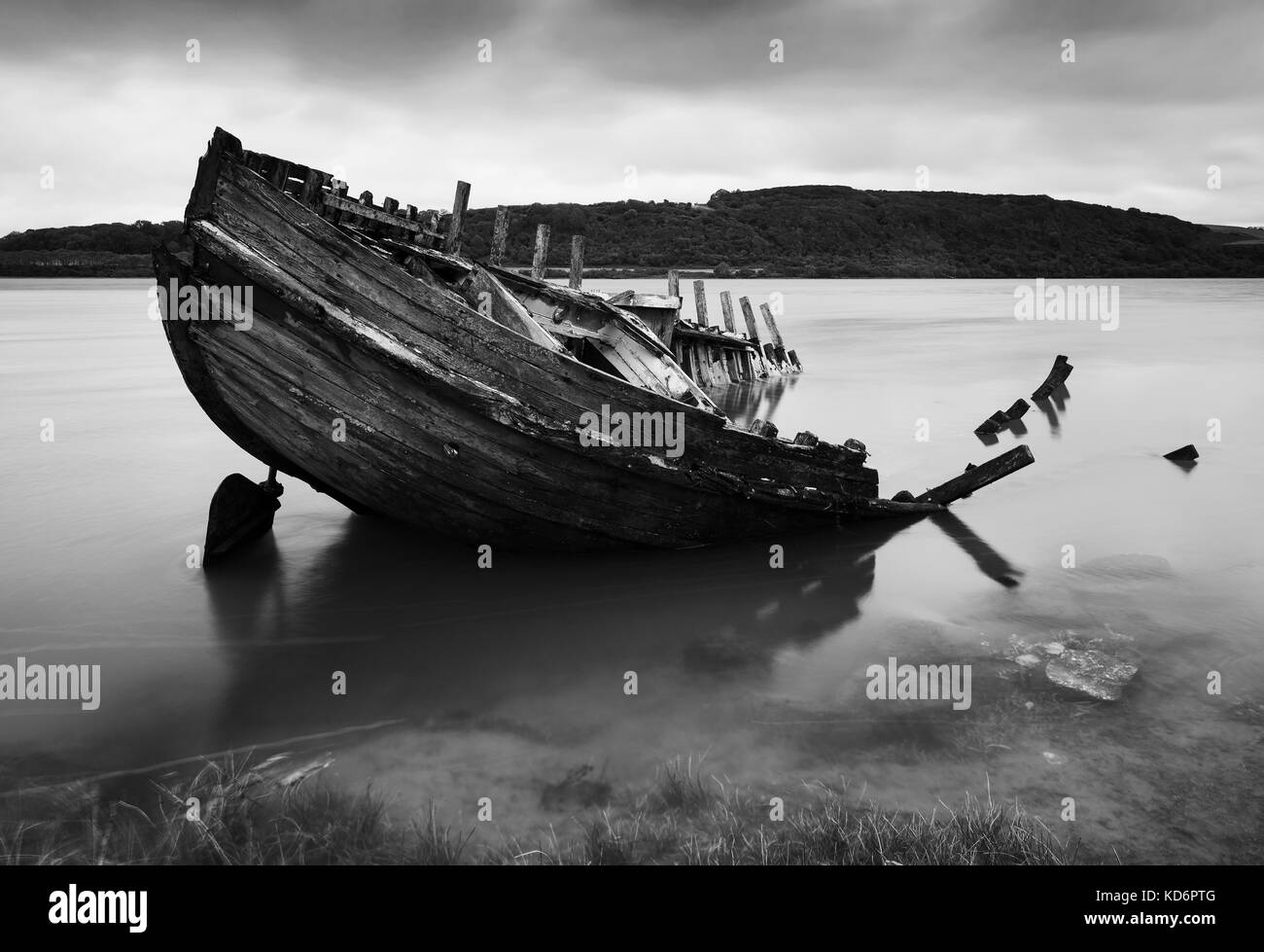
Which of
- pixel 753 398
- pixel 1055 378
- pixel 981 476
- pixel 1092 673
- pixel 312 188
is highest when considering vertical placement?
pixel 312 188

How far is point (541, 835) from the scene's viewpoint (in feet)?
12.4

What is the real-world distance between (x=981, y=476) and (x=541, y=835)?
6.61m

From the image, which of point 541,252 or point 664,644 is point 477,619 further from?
point 541,252

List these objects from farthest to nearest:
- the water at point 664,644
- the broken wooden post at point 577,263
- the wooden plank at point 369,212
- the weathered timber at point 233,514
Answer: the broken wooden post at point 577,263 < the weathered timber at point 233,514 < the wooden plank at point 369,212 < the water at point 664,644

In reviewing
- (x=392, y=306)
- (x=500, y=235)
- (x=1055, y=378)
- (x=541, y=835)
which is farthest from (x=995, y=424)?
(x=541, y=835)

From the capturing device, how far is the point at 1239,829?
12.4 ft

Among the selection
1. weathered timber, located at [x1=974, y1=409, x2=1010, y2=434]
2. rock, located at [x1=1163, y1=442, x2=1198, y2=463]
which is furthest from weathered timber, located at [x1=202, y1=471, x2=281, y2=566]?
rock, located at [x1=1163, y1=442, x2=1198, y2=463]

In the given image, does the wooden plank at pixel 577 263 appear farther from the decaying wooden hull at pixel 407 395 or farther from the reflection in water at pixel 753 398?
the decaying wooden hull at pixel 407 395

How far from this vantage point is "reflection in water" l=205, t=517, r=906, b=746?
5141 mm

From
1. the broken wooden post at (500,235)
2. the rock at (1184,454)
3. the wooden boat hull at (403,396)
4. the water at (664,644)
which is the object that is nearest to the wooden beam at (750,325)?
the water at (664,644)

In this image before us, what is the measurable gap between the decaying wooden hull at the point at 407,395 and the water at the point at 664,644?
653 mm

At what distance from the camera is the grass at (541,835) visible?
11.9 feet
